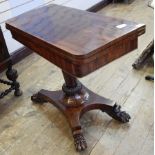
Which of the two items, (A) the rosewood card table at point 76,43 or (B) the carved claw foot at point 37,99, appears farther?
(B) the carved claw foot at point 37,99

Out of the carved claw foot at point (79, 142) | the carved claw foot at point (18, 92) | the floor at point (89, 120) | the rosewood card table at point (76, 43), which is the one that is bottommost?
the floor at point (89, 120)

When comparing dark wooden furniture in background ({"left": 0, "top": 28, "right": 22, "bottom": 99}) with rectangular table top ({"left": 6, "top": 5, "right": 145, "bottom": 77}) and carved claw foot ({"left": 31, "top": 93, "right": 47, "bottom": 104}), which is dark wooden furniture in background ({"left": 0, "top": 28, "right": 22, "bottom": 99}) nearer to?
carved claw foot ({"left": 31, "top": 93, "right": 47, "bottom": 104})

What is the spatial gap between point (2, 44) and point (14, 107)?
1.55 ft

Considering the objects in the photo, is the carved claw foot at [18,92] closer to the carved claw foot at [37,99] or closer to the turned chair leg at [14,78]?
the turned chair leg at [14,78]

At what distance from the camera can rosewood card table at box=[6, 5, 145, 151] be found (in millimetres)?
1107

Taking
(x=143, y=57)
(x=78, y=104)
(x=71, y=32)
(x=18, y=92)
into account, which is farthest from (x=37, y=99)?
(x=143, y=57)

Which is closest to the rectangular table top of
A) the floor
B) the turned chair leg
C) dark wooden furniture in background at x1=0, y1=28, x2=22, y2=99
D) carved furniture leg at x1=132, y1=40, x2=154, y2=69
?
dark wooden furniture in background at x1=0, y1=28, x2=22, y2=99

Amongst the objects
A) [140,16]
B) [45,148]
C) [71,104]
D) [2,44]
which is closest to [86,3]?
[140,16]

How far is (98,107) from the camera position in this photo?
1.63 metres

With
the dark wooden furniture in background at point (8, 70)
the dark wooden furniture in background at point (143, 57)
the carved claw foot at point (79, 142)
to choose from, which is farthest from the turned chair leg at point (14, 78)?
the dark wooden furniture in background at point (143, 57)

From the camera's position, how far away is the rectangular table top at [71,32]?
3.60ft

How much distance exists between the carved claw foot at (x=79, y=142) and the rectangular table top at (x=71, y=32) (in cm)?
50

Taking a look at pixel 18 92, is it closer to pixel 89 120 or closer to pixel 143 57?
pixel 89 120

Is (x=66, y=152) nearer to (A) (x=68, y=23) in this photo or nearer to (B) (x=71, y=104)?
(B) (x=71, y=104)
